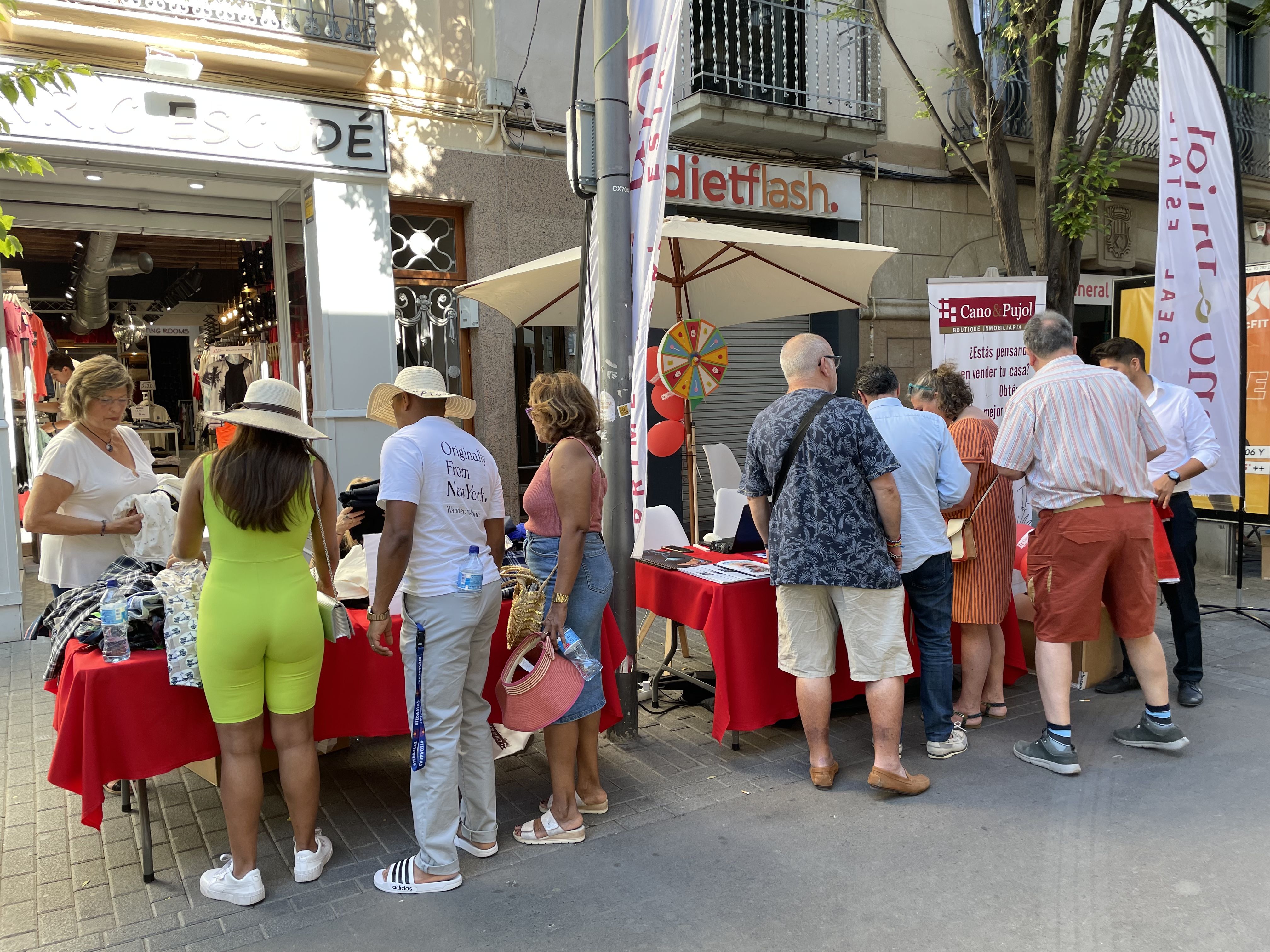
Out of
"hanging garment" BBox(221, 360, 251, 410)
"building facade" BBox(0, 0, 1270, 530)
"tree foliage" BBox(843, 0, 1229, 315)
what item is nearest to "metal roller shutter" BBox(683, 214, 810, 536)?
"building facade" BBox(0, 0, 1270, 530)

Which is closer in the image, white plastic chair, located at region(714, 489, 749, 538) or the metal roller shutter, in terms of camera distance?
white plastic chair, located at region(714, 489, 749, 538)

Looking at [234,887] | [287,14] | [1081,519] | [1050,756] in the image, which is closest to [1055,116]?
[1081,519]

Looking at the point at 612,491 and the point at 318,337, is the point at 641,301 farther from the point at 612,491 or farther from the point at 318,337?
the point at 318,337

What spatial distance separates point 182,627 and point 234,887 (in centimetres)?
93

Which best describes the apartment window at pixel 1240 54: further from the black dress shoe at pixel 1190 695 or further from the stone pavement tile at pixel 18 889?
the stone pavement tile at pixel 18 889

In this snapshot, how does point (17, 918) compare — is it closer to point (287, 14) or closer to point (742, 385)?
point (287, 14)

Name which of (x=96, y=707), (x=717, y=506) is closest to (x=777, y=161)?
(x=717, y=506)

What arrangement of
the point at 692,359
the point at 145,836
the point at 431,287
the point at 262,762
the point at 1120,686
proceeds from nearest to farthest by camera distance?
the point at 145,836 → the point at 262,762 → the point at 1120,686 → the point at 692,359 → the point at 431,287

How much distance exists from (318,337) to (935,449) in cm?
599

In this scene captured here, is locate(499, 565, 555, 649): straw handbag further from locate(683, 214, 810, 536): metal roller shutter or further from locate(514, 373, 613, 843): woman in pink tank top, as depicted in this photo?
locate(683, 214, 810, 536): metal roller shutter

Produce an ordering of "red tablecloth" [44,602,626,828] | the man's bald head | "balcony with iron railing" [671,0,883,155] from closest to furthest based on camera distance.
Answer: "red tablecloth" [44,602,626,828]
the man's bald head
"balcony with iron railing" [671,0,883,155]

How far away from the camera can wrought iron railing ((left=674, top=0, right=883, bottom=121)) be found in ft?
34.9

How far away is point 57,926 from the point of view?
306 centimetres

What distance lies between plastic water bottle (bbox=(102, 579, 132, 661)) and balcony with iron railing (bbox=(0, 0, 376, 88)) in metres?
5.39
